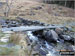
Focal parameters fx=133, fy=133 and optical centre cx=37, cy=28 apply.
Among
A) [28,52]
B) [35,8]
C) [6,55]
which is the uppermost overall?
[6,55]

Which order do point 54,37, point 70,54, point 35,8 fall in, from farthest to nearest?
1. point 35,8
2. point 54,37
3. point 70,54

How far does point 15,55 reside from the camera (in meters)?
2.93

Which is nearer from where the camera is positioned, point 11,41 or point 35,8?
point 11,41

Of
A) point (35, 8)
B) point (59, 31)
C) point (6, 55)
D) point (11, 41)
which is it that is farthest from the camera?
point (35, 8)

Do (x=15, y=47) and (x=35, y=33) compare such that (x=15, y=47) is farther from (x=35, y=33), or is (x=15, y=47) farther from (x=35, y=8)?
(x=35, y=8)

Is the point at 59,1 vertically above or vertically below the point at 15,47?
A: below

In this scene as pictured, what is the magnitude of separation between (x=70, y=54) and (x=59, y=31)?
139 inches

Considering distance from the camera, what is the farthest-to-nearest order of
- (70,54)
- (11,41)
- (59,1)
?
(59,1) < (70,54) < (11,41)

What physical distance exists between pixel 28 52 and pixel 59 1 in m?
21.4

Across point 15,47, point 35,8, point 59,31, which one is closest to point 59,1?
point 35,8

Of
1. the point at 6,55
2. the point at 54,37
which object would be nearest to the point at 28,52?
the point at 6,55

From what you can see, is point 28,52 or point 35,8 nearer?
point 28,52

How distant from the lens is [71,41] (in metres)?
7.69

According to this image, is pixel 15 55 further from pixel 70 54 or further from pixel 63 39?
pixel 63 39
